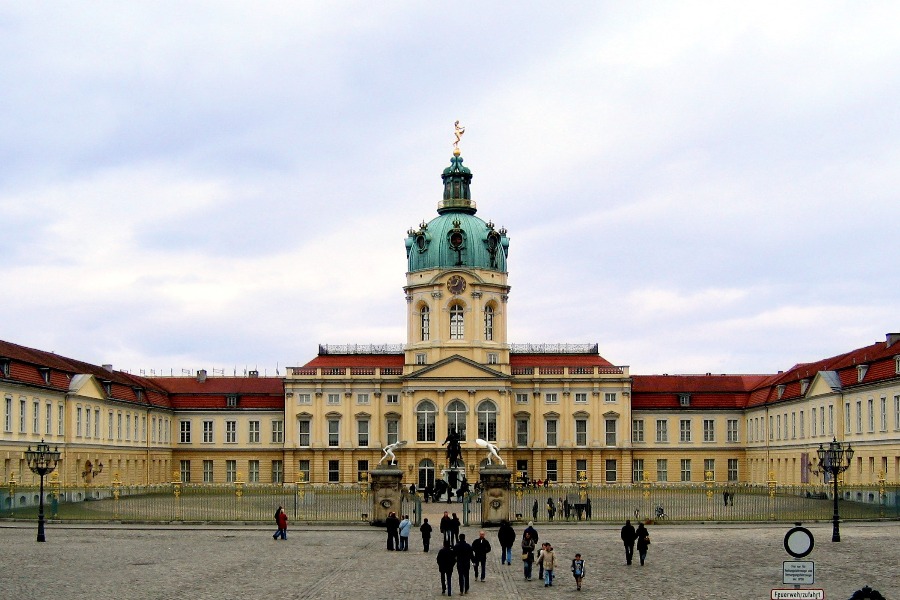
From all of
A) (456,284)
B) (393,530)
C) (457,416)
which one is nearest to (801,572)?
(393,530)

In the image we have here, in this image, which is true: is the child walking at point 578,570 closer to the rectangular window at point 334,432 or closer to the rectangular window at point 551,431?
the rectangular window at point 551,431

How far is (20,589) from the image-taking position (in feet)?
104

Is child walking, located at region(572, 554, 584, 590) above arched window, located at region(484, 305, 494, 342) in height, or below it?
below

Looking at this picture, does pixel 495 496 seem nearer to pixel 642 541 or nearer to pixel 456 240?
pixel 642 541

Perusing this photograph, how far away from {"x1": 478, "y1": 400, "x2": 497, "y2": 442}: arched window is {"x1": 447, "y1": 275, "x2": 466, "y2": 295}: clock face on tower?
971cm

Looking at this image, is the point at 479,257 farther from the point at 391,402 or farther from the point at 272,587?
the point at 272,587

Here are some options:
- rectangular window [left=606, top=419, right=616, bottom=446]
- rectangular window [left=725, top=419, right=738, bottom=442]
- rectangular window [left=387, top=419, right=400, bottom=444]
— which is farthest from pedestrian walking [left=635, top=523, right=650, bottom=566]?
rectangular window [left=725, top=419, right=738, bottom=442]

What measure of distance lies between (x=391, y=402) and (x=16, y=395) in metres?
38.9

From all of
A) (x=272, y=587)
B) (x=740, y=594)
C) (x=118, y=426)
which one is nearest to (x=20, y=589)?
(x=272, y=587)

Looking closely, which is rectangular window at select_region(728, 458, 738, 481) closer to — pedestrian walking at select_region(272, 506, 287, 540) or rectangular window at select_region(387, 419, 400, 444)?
Result: rectangular window at select_region(387, 419, 400, 444)

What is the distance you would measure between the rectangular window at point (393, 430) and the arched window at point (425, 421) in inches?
119

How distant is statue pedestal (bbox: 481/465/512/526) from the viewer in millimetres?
54750

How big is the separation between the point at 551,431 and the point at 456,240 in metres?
17.9

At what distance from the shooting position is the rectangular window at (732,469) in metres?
112
